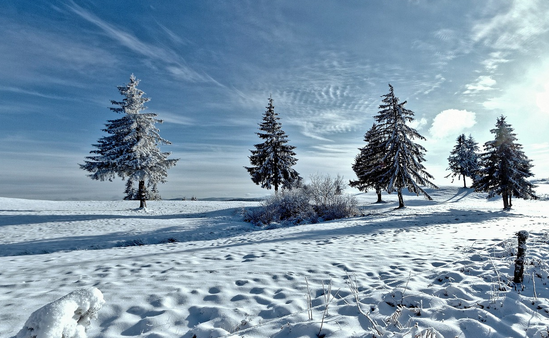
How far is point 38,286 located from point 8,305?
104 cm

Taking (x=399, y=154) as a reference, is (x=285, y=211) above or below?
below

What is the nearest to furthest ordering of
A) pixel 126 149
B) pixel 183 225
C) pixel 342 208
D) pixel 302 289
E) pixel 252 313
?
pixel 252 313 < pixel 302 289 < pixel 183 225 < pixel 342 208 < pixel 126 149

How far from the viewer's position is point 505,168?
24969mm

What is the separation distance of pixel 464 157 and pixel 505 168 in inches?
971

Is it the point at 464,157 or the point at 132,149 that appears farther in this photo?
the point at 464,157

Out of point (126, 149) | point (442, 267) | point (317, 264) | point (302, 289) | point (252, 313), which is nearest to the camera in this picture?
point (252, 313)

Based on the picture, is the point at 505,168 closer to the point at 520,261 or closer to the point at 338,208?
the point at 338,208

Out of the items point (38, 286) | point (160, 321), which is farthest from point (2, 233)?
point (160, 321)

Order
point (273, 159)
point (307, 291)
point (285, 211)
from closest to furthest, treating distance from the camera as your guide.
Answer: point (307, 291) → point (285, 211) → point (273, 159)

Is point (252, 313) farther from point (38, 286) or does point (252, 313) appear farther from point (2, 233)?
point (2, 233)

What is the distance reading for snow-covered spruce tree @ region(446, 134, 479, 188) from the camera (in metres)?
45.9

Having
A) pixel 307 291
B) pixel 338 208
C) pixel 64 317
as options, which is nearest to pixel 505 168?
pixel 338 208

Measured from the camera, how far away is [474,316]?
3244mm

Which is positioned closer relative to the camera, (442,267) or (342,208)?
(442,267)
